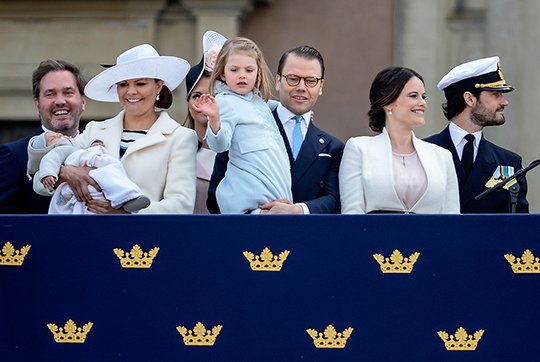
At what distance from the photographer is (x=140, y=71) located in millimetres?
6203

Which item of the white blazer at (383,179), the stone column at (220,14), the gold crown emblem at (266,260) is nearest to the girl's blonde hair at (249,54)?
the white blazer at (383,179)

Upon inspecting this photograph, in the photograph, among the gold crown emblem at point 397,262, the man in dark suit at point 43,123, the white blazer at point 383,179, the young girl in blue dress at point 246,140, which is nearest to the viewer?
the gold crown emblem at point 397,262

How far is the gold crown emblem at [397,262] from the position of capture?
558cm

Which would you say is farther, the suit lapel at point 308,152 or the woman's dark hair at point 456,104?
the woman's dark hair at point 456,104

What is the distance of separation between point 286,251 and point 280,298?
0.57 ft

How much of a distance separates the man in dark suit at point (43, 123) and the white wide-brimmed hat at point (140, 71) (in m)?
0.29

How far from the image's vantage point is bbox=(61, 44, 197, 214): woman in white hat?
6008mm

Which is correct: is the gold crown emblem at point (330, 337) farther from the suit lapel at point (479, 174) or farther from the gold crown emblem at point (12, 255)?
the suit lapel at point (479, 174)

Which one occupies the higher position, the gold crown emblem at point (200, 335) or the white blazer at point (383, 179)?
the white blazer at point (383, 179)

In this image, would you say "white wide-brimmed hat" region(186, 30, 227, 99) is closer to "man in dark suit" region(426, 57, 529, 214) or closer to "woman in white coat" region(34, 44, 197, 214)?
"woman in white coat" region(34, 44, 197, 214)

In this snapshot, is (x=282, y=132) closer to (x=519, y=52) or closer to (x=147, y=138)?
(x=147, y=138)

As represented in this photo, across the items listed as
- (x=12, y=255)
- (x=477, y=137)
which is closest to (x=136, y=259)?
(x=12, y=255)

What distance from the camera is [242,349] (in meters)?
5.61

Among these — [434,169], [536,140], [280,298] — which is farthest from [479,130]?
[536,140]
